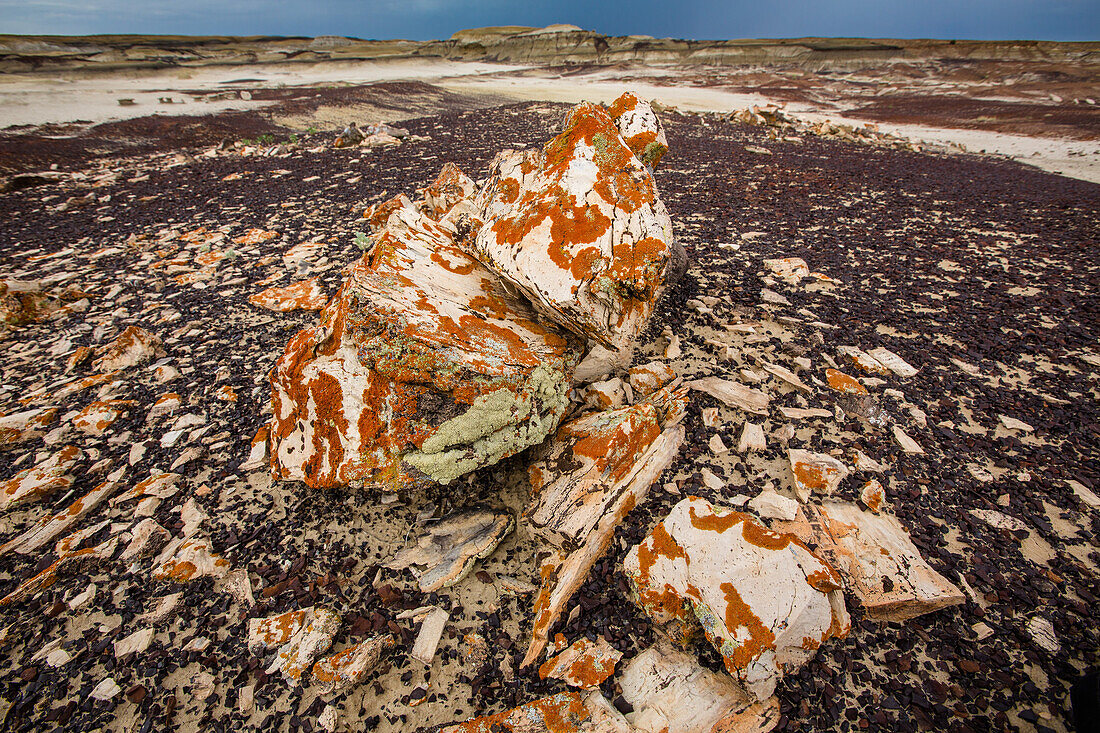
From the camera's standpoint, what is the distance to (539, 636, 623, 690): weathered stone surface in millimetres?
2418

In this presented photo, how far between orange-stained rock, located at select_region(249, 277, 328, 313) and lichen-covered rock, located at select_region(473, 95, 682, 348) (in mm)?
3188

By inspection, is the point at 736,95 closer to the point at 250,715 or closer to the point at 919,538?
the point at 919,538

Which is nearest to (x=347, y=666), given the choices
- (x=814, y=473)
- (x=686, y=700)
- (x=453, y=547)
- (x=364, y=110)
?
(x=453, y=547)

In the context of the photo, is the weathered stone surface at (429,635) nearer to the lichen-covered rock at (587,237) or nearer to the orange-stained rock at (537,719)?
the orange-stained rock at (537,719)

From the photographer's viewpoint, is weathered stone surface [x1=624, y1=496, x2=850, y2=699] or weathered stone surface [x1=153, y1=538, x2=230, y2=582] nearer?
weathered stone surface [x1=624, y1=496, x2=850, y2=699]

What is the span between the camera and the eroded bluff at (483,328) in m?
2.94

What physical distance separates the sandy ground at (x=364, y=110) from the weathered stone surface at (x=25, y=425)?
1989 cm

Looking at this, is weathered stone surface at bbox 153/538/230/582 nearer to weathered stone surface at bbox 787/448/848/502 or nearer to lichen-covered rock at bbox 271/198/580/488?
lichen-covered rock at bbox 271/198/580/488

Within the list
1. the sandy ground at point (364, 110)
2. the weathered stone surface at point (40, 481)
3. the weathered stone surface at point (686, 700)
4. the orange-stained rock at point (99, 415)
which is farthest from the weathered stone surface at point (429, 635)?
the sandy ground at point (364, 110)

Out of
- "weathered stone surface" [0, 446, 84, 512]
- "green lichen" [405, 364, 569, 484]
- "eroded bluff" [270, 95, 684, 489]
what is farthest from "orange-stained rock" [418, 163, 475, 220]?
"weathered stone surface" [0, 446, 84, 512]

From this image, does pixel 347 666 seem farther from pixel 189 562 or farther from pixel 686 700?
pixel 686 700

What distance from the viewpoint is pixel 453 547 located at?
3039 mm

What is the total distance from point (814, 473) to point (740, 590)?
142cm

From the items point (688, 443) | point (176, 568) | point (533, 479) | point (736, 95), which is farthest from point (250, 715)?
point (736, 95)
